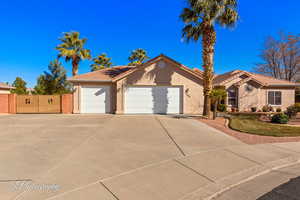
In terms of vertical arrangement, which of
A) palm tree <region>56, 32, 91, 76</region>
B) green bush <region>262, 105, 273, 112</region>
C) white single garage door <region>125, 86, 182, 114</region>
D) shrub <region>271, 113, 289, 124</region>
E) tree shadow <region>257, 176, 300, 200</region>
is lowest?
tree shadow <region>257, 176, 300, 200</region>

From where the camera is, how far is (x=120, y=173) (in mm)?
3314

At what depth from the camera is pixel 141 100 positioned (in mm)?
13383

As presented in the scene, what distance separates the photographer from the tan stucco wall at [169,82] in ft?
43.3

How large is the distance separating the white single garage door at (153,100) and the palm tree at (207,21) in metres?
2.82

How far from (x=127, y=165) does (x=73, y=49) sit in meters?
20.4

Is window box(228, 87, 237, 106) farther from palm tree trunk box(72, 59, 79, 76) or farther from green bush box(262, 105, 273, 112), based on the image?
palm tree trunk box(72, 59, 79, 76)

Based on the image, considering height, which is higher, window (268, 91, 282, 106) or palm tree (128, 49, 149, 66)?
palm tree (128, 49, 149, 66)

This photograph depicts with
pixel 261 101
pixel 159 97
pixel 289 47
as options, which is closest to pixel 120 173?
pixel 159 97

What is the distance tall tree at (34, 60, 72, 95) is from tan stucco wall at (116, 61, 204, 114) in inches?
510

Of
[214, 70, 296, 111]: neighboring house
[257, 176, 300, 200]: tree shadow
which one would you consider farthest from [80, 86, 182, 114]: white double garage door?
[257, 176, 300, 200]: tree shadow

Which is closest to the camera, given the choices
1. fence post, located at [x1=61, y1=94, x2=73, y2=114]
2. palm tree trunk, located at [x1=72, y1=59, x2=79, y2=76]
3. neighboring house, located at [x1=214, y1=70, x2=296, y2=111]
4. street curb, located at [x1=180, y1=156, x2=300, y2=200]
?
street curb, located at [x1=180, y1=156, x2=300, y2=200]

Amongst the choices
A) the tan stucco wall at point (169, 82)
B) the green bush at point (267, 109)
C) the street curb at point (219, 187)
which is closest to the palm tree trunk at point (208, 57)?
the tan stucco wall at point (169, 82)

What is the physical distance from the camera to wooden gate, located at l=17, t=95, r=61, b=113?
1387 centimetres

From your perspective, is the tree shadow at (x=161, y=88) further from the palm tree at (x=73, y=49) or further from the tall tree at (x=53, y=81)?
the tall tree at (x=53, y=81)
